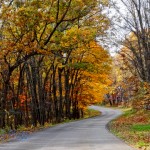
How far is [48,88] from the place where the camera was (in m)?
50.6

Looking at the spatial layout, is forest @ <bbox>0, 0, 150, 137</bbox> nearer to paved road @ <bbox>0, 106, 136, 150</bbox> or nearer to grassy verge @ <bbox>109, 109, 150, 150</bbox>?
grassy verge @ <bbox>109, 109, 150, 150</bbox>

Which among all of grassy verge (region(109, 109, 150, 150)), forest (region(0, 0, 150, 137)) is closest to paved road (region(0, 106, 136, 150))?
grassy verge (region(109, 109, 150, 150))

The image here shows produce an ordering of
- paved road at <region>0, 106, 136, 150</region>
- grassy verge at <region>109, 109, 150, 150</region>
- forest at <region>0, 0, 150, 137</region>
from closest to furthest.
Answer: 1. paved road at <region>0, 106, 136, 150</region>
2. grassy verge at <region>109, 109, 150, 150</region>
3. forest at <region>0, 0, 150, 137</region>

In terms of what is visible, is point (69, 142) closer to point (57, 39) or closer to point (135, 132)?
point (135, 132)

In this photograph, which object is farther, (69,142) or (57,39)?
(57,39)

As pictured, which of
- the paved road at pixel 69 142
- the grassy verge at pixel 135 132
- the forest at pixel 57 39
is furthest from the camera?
the forest at pixel 57 39

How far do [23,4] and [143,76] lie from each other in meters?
19.6

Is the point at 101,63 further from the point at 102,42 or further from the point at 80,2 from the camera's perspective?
the point at 80,2

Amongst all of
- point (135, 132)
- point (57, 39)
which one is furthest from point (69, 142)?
point (57, 39)

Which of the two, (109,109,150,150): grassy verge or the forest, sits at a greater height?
the forest

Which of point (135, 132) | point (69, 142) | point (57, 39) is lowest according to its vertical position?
point (135, 132)

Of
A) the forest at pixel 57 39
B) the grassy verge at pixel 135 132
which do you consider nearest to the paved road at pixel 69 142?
the grassy verge at pixel 135 132

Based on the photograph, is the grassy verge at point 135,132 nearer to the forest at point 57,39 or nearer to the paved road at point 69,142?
the paved road at point 69,142

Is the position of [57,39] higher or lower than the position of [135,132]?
higher
